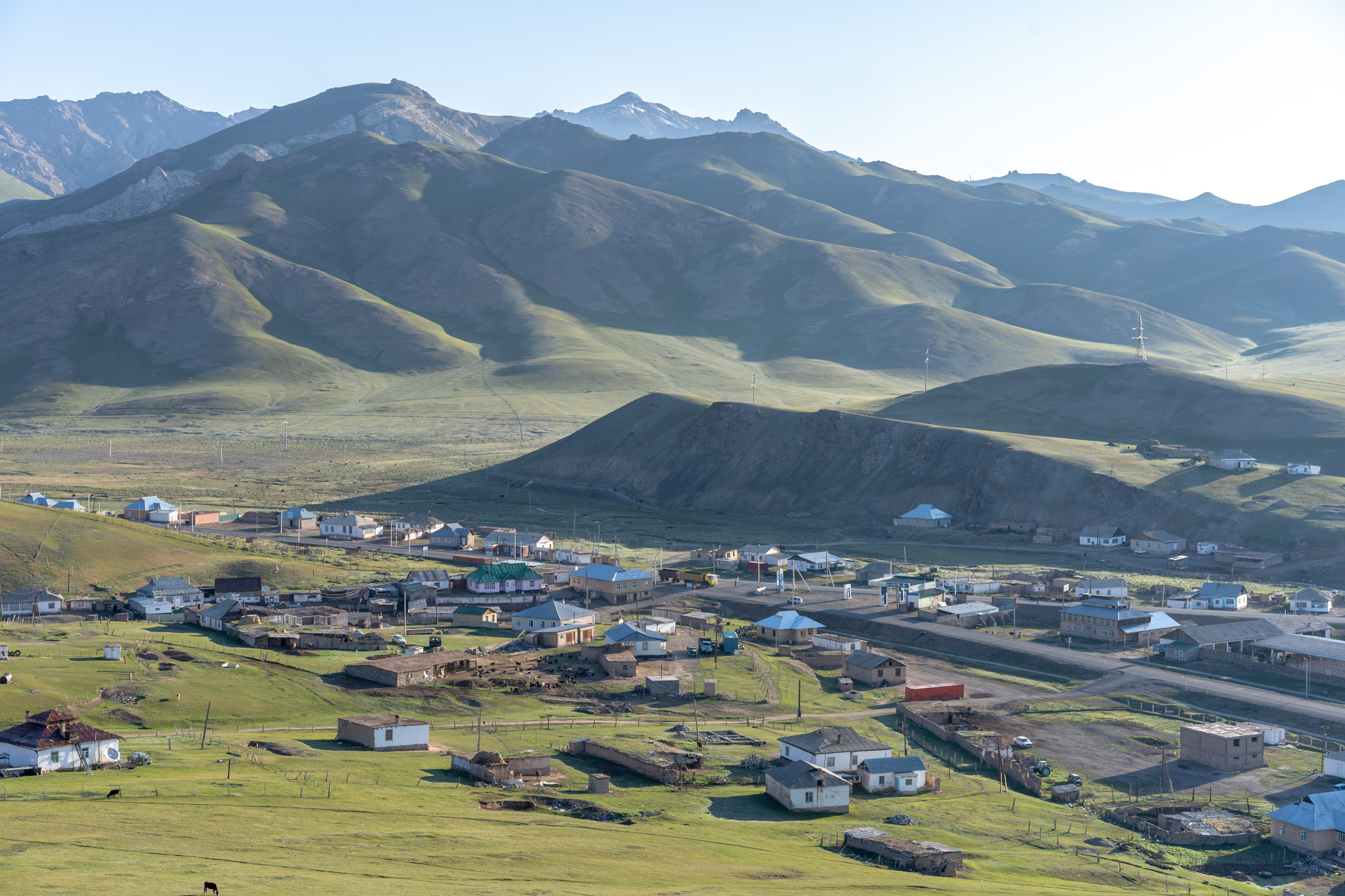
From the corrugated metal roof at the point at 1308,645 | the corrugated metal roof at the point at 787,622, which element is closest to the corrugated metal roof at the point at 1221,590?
the corrugated metal roof at the point at 1308,645

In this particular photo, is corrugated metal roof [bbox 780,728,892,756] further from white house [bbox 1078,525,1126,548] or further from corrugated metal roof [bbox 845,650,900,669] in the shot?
white house [bbox 1078,525,1126,548]

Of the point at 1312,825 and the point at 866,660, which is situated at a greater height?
the point at 866,660

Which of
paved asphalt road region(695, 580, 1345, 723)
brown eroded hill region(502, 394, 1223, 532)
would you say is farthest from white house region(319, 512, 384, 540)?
brown eroded hill region(502, 394, 1223, 532)

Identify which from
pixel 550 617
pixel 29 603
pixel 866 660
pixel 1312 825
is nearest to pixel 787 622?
pixel 866 660

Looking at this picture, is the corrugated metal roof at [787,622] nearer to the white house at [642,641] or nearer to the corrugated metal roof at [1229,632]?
the white house at [642,641]

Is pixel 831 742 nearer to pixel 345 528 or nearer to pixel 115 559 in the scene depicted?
pixel 115 559

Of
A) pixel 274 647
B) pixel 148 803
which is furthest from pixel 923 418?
pixel 148 803
